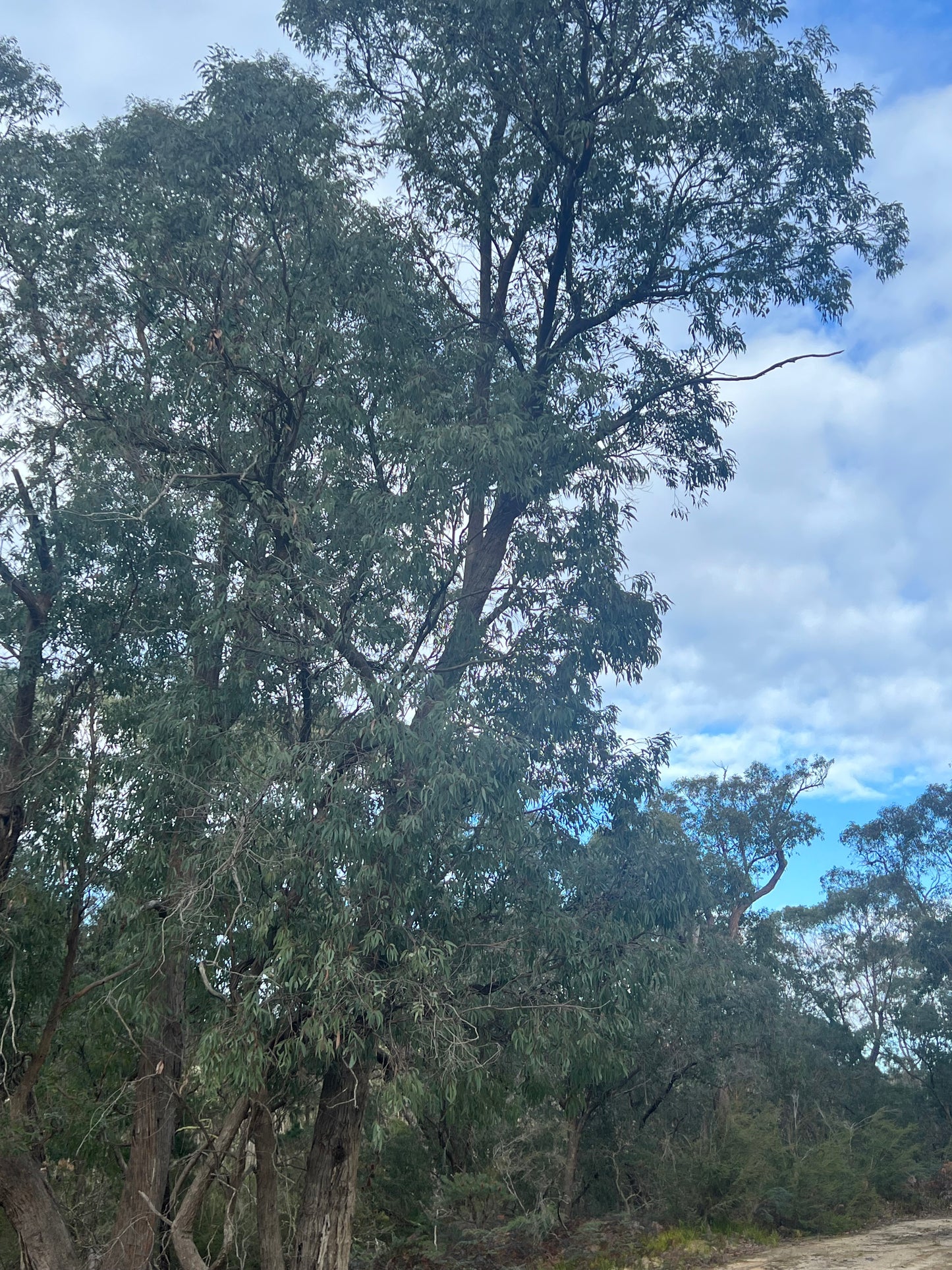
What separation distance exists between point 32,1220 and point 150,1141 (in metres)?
1.05

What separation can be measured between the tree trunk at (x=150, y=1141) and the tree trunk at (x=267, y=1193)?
792 mm

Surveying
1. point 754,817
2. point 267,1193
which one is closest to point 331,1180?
point 267,1193

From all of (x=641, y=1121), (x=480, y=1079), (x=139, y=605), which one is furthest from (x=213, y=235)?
(x=641, y=1121)

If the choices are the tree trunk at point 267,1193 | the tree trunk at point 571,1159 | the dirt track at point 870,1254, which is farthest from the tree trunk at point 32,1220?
the tree trunk at point 571,1159

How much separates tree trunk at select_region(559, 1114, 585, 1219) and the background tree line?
448 cm

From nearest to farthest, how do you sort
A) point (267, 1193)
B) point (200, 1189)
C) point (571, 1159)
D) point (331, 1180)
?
point (331, 1180) → point (200, 1189) → point (267, 1193) → point (571, 1159)

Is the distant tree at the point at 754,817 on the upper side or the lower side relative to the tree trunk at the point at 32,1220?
upper

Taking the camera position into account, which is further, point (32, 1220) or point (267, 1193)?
point (267, 1193)

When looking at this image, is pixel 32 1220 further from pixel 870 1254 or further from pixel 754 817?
pixel 754 817

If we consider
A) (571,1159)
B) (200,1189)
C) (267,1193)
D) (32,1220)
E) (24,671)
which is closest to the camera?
(200,1189)

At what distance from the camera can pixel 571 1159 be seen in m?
13.5

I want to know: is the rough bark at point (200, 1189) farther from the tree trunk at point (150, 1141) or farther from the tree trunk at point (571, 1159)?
the tree trunk at point (571, 1159)

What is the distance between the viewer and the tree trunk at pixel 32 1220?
806cm

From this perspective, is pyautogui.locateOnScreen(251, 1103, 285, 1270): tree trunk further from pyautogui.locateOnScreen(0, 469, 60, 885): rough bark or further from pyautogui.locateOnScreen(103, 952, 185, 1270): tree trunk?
pyautogui.locateOnScreen(0, 469, 60, 885): rough bark
